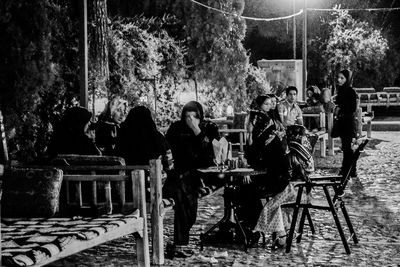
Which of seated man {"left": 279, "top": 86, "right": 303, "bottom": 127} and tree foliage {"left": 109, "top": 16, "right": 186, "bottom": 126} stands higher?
tree foliage {"left": 109, "top": 16, "right": 186, "bottom": 126}

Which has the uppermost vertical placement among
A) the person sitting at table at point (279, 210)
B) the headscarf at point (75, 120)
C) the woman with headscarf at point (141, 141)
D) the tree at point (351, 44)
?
the tree at point (351, 44)

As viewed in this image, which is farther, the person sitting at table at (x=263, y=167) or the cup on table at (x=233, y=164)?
the cup on table at (x=233, y=164)

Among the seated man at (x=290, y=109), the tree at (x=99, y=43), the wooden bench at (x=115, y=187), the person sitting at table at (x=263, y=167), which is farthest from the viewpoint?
the tree at (x=99, y=43)

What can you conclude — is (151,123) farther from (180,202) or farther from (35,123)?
(35,123)

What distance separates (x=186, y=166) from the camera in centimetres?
895

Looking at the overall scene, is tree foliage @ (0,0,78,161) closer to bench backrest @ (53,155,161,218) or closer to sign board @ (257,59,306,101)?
bench backrest @ (53,155,161,218)

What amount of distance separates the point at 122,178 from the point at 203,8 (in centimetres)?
1662

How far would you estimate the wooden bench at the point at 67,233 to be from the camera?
5.53 m

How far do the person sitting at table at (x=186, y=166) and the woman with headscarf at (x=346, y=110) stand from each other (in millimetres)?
5297

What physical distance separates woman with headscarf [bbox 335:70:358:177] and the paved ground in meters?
1.64

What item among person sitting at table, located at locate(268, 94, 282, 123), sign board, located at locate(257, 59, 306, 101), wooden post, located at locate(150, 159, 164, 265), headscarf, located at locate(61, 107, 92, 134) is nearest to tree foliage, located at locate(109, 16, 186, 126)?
person sitting at table, located at locate(268, 94, 282, 123)

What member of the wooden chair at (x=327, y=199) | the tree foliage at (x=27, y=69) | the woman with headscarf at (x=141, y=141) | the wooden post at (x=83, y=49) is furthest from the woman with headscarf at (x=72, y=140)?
the tree foliage at (x=27, y=69)

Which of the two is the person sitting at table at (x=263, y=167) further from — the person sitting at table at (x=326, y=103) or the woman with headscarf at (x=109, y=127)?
the person sitting at table at (x=326, y=103)

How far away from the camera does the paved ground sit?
793 centimetres
